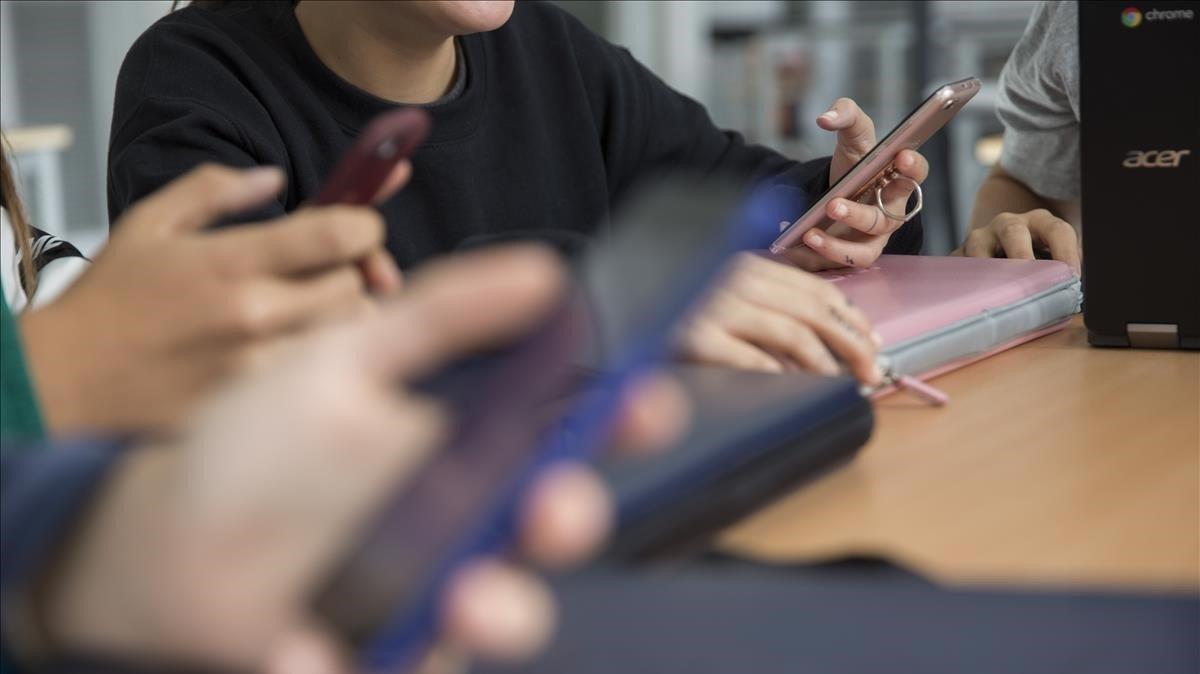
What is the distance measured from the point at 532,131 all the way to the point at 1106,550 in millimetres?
896

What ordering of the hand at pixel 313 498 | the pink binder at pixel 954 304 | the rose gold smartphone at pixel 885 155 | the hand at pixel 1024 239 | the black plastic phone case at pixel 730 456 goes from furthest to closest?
the hand at pixel 1024 239
the rose gold smartphone at pixel 885 155
the pink binder at pixel 954 304
the black plastic phone case at pixel 730 456
the hand at pixel 313 498

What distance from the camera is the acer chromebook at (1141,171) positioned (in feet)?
2.69

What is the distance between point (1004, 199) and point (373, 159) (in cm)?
93

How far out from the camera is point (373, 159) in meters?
0.57

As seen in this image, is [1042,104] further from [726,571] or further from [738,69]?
[738,69]

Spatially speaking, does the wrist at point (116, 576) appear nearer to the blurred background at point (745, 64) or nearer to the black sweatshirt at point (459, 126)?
the black sweatshirt at point (459, 126)

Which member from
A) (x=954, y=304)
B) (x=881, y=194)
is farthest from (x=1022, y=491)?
(x=881, y=194)

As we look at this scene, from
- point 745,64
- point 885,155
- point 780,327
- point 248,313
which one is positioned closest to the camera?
point 248,313

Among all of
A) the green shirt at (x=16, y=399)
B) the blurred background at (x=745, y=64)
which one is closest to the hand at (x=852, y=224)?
the green shirt at (x=16, y=399)

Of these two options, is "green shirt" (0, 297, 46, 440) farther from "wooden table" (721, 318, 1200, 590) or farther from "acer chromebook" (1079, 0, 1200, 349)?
"acer chromebook" (1079, 0, 1200, 349)

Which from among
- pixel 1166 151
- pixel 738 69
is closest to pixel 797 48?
pixel 738 69

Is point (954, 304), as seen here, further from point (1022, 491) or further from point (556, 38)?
point (556, 38)

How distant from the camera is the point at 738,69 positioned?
17.4 ft

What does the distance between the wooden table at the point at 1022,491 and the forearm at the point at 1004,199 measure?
22.1 inches
